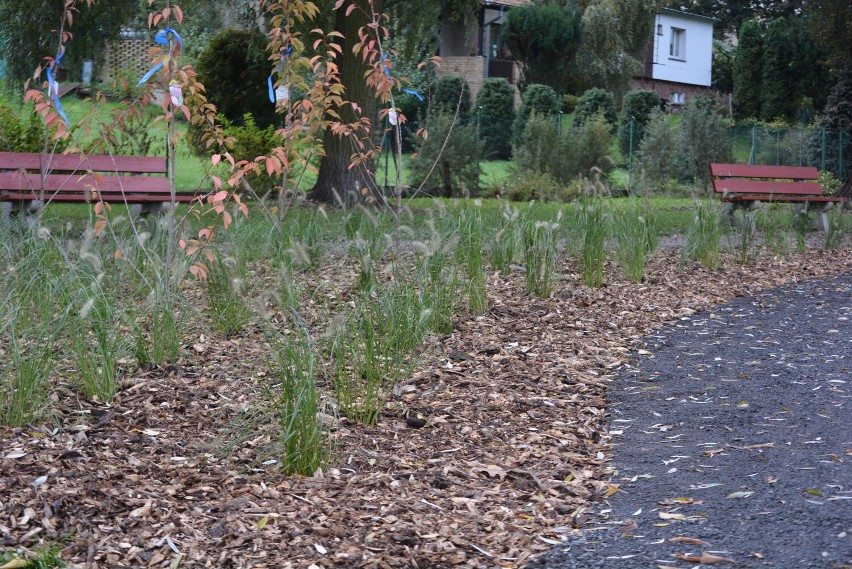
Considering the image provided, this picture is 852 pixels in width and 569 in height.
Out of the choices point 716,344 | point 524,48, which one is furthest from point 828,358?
point 524,48

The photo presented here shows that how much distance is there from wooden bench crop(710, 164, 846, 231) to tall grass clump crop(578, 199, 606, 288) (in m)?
3.49

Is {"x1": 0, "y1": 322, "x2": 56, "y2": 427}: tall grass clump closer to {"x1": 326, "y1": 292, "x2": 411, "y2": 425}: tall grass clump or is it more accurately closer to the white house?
{"x1": 326, "y1": 292, "x2": 411, "y2": 425}: tall grass clump

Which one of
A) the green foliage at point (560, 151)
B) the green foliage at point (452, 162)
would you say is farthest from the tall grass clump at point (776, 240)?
the green foliage at point (560, 151)

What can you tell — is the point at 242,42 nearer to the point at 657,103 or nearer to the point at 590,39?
the point at 657,103

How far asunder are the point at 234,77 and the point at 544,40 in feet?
52.9

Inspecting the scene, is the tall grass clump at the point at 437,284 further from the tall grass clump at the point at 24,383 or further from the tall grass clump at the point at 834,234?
the tall grass clump at the point at 834,234

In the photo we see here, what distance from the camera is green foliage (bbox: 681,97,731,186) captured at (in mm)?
19391

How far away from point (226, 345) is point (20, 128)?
8.11m

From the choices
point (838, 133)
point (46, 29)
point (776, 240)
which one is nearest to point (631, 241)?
point (776, 240)

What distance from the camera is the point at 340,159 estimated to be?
41.2 feet

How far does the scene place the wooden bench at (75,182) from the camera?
7754mm

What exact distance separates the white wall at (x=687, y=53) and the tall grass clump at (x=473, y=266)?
33.4 meters

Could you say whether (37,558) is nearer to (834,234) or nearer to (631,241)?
(631,241)

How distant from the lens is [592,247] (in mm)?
6504
